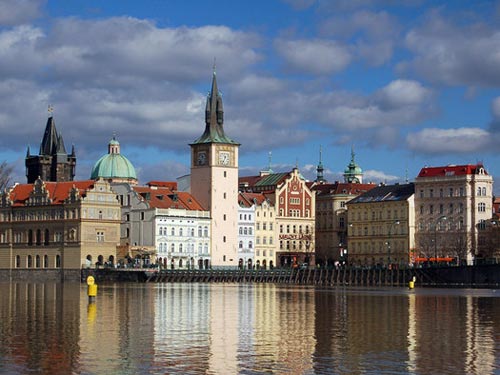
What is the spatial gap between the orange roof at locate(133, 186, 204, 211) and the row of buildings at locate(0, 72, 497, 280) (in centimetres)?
19

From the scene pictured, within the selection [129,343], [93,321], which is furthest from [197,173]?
[129,343]

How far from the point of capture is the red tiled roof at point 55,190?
169m

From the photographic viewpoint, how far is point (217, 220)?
587ft

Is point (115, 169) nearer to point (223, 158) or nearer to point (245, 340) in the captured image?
point (223, 158)

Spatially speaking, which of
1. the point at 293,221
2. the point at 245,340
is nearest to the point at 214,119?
the point at 293,221

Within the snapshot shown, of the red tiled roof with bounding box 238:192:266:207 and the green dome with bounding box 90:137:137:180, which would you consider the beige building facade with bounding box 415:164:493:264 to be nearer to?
the red tiled roof with bounding box 238:192:266:207

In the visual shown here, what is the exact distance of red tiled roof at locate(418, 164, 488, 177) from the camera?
6929 inches

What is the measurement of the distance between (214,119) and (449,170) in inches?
1509

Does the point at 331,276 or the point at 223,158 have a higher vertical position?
the point at 223,158

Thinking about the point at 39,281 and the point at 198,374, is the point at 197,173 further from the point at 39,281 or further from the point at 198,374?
the point at 198,374

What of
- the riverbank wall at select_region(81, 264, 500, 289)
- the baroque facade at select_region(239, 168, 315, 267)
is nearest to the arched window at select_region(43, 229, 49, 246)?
the riverbank wall at select_region(81, 264, 500, 289)

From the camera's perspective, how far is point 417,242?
177625 mm

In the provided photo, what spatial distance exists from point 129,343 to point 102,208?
408 feet

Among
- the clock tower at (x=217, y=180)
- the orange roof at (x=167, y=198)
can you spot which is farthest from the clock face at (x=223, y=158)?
the orange roof at (x=167, y=198)
